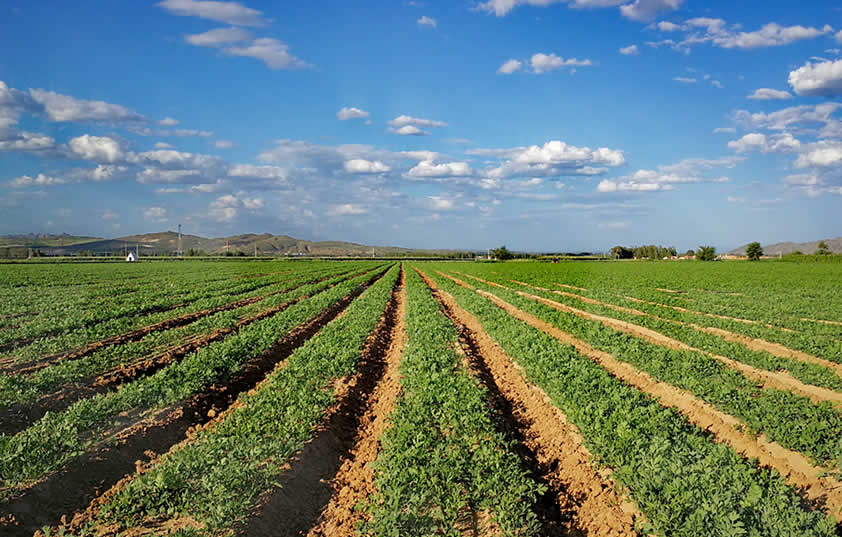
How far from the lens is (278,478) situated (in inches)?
256

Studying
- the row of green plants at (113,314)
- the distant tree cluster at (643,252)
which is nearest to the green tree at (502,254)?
the distant tree cluster at (643,252)

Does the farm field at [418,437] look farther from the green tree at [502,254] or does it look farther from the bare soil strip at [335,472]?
the green tree at [502,254]

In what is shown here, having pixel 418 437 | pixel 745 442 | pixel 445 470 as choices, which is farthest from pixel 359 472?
pixel 745 442

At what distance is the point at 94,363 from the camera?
12156 mm

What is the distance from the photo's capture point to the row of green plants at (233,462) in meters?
5.58

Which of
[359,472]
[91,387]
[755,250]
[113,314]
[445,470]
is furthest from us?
[755,250]

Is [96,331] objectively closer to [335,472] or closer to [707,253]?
[335,472]

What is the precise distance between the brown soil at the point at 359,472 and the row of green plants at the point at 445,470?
0.79 ft

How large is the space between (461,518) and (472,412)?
2622 mm

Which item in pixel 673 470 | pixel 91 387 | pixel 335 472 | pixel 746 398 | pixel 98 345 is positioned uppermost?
pixel 673 470

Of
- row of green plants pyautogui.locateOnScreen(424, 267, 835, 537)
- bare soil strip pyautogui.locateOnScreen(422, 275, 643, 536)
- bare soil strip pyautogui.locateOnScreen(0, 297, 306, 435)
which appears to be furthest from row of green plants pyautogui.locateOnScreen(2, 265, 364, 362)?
row of green plants pyautogui.locateOnScreen(424, 267, 835, 537)

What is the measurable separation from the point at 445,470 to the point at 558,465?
190cm

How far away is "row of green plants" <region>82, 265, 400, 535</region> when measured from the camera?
5578 mm

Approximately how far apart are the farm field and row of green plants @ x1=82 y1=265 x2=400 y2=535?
3 cm
